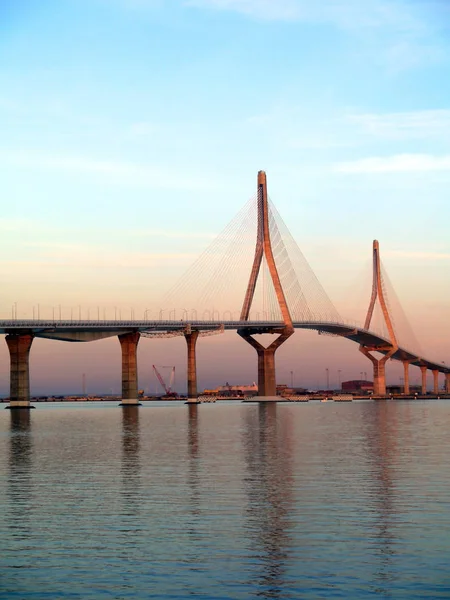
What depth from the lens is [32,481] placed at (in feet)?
115

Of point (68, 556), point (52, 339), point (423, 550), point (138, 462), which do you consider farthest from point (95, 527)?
point (52, 339)

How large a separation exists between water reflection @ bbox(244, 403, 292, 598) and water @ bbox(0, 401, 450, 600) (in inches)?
1.9

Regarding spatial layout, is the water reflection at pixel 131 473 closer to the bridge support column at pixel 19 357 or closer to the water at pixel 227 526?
the water at pixel 227 526

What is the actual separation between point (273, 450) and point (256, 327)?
98876mm

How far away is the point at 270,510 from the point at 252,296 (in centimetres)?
11040

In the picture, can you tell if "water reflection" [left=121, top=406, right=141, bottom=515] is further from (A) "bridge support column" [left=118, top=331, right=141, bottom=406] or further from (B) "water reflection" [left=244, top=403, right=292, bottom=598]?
(A) "bridge support column" [left=118, top=331, right=141, bottom=406]

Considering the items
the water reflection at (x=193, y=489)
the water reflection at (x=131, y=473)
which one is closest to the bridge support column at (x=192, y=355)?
the water reflection at (x=131, y=473)

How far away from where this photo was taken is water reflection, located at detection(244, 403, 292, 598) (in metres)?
18.6

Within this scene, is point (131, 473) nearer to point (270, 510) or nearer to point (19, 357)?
point (270, 510)

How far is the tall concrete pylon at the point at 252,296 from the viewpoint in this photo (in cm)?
13362

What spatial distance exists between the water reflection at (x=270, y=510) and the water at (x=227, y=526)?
0.05 metres

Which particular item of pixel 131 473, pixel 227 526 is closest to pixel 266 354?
pixel 131 473

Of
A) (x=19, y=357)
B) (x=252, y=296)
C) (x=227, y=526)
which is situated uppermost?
(x=252, y=296)

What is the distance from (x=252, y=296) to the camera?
136625mm
